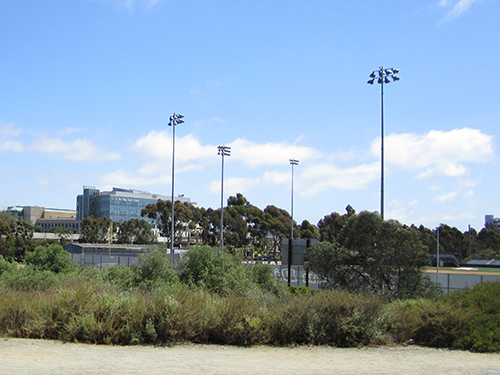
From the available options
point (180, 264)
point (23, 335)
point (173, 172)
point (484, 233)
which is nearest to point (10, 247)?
point (173, 172)

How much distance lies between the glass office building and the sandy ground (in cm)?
13294

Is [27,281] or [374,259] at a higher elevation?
[374,259]

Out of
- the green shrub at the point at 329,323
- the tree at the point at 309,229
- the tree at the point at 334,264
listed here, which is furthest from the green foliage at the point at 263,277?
the tree at the point at 309,229

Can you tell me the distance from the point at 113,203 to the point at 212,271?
427 feet

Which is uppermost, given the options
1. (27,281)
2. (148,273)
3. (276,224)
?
(276,224)

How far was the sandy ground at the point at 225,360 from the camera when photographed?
801 cm

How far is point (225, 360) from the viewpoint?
8844 mm

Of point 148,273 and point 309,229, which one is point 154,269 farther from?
point 309,229

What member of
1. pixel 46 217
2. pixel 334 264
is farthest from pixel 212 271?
pixel 46 217

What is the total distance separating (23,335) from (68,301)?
3.75ft

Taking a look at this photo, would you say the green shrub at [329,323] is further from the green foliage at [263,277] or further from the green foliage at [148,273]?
the green foliage at [263,277]

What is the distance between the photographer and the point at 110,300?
11156 mm

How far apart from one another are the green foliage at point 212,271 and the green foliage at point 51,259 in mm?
12249

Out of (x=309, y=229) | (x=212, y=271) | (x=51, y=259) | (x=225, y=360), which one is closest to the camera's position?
(x=225, y=360)
